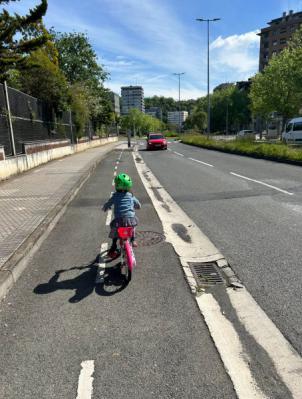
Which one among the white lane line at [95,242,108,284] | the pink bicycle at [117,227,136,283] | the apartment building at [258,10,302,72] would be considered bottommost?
the white lane line at [95,242,108,284]

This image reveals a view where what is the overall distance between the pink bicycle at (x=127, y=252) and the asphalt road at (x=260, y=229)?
1.45 m

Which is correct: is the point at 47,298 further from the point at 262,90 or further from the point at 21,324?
the point at 262,90

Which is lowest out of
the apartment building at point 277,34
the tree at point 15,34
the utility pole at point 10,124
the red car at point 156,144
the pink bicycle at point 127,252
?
the red car at point 156,144

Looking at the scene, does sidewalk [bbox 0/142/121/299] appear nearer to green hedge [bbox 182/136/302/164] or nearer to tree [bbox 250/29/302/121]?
green hedge [bbox 182/136/302/164]

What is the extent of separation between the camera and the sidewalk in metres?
5.23

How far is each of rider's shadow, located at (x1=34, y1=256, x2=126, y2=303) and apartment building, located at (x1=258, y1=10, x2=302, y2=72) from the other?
10320 centimetres

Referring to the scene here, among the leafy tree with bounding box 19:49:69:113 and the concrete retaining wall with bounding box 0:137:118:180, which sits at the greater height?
the leafy tree with bounding box 19:49:69:113

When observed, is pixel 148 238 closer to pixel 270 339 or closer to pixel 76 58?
pixel 270 339

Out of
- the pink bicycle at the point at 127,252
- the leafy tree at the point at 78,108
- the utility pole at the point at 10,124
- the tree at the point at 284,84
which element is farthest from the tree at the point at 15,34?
the tree at the point at 284,84

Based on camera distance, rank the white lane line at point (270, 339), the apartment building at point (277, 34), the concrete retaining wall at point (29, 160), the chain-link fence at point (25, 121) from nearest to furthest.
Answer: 1. the white lane line at point (270, 339)
2. the concrete retaining wall at point (29, 160)
3. the chain-link fence at point (25, 121)
4. the apartment building at point (277, 34)

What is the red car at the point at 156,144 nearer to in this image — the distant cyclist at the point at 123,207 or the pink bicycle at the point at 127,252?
the distant cyclist at the point at 123,207

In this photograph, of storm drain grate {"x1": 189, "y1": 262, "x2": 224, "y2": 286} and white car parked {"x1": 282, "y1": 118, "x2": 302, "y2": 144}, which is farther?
white car parked {"x1": 282, "y1": 118, "x2": 302, "y2": 144}

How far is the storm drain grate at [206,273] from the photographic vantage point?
4.41m

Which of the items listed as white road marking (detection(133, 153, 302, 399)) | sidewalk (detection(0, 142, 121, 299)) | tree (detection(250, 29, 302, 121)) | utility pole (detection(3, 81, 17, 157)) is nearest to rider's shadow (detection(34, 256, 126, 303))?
sidewalk (detection(0, 142, 121, 299))
